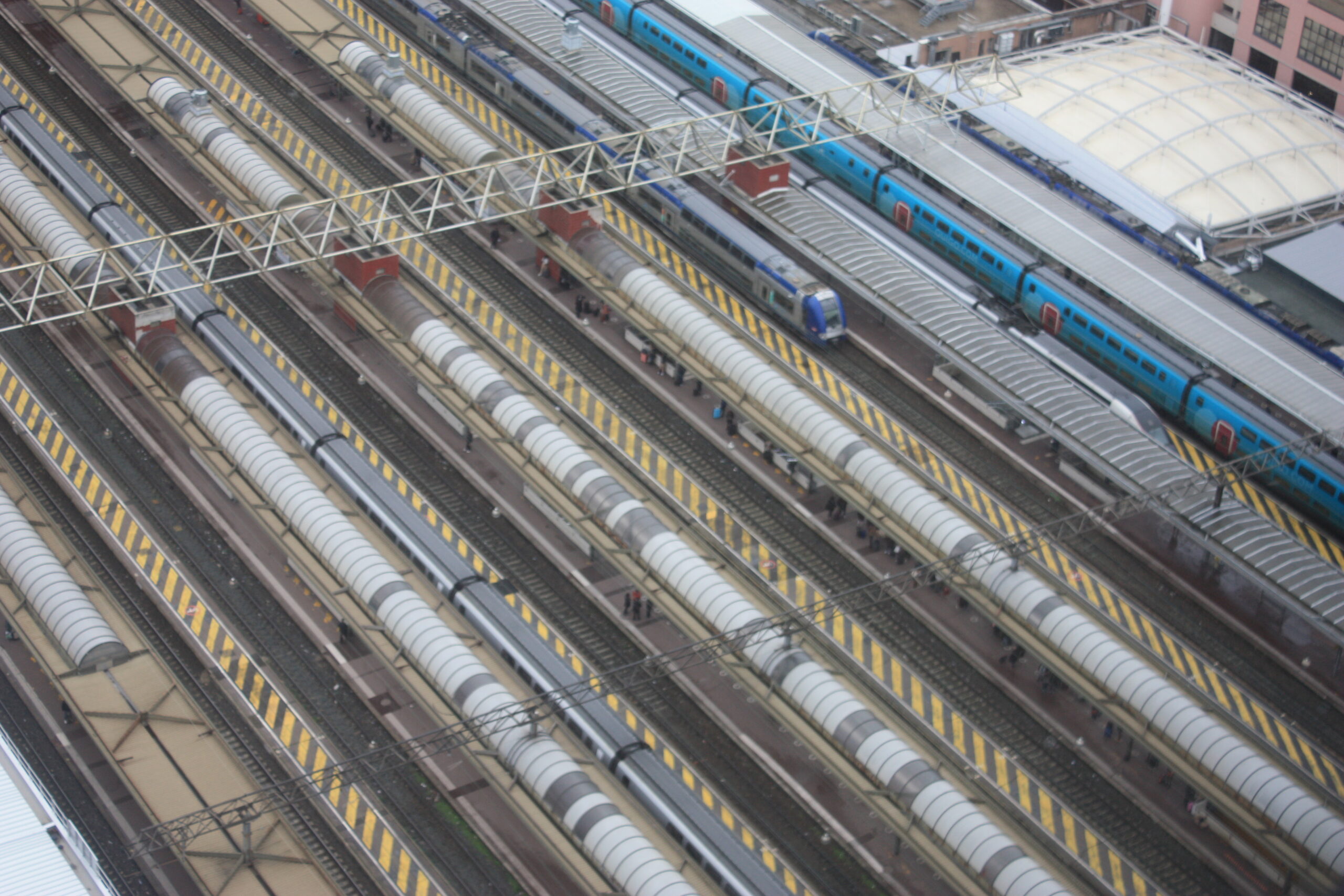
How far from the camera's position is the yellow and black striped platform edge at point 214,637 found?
4600 centimetres

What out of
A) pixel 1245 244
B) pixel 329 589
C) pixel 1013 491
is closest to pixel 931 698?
pixel 1013 491

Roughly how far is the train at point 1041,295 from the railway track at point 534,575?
17.5m

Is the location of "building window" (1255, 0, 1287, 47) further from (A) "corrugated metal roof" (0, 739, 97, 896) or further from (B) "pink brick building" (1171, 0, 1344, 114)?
(A) "corrugated metal roof" (0, 739, 97, 896)

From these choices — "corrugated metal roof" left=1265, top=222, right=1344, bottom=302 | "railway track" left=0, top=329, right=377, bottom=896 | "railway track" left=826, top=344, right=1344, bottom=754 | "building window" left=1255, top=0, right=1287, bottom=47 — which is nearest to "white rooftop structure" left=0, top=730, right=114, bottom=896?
"railway track" left=0, top=329, right=377, bottom=896

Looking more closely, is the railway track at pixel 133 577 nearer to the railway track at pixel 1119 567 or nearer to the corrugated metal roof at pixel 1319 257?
the railway track at pixel 1119 567

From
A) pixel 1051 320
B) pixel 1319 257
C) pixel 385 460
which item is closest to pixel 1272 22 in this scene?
pixel 1319 257

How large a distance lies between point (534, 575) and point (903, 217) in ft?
91.7

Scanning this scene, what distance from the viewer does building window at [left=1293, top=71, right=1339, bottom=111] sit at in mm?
82625

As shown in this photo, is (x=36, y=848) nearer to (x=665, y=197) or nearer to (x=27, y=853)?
(x=27, y=853)

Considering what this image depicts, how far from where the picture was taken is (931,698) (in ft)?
168

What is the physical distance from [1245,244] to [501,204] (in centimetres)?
3389

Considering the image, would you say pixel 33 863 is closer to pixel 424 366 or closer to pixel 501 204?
pixel 424 366

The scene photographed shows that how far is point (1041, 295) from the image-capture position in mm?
69188

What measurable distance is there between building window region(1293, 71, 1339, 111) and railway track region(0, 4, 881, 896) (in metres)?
42.6
